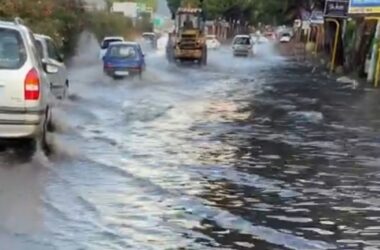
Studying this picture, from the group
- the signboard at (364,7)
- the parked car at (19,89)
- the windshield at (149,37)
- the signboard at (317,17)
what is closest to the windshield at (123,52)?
the signboard at (364,7)

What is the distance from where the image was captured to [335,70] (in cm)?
4716

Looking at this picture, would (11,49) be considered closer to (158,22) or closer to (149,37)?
(149,37)

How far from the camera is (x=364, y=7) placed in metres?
37.7

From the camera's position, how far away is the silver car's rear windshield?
41.9 feet

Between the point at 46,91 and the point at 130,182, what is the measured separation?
2.53m

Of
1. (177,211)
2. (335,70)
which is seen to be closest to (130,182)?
(177,211)

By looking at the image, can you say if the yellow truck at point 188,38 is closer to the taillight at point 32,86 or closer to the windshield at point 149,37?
the windshield at point 149,37

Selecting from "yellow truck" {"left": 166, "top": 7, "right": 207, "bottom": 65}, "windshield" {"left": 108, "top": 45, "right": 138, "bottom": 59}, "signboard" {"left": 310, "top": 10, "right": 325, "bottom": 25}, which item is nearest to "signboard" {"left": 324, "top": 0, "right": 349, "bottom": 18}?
"yellow truck" {"left": 166, "top": 7, "right": 207, "bottom": 65}

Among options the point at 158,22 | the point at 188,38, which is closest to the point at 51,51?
the point at 188,38

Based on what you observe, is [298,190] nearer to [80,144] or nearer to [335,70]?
[80,144]

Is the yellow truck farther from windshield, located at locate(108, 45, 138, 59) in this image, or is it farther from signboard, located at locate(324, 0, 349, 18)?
windshield, located at locate(108, 45, 138, 59)

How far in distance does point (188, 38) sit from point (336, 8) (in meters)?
8.91

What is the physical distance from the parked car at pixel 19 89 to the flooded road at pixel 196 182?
48 centimetres

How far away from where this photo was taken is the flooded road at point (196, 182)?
892cm
